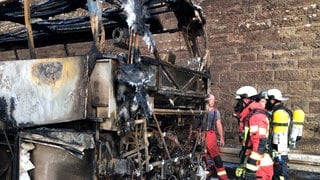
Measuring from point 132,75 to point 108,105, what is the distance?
446mm

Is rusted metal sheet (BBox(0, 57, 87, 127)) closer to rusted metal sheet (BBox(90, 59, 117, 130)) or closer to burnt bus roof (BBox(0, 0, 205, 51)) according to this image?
rusted metal sheet (BBox(90, 59, 117, 130))

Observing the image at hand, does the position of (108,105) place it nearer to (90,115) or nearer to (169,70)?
(90,115)

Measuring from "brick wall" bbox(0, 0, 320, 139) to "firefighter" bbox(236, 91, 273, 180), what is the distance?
7.68 feet

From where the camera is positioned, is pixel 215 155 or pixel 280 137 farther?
pixel 215 155

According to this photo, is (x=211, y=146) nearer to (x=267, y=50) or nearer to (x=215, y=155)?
(x=215, y=155)

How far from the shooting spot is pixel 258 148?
6.16 metres

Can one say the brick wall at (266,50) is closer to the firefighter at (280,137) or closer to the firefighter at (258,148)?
the firefighter at (280,137)

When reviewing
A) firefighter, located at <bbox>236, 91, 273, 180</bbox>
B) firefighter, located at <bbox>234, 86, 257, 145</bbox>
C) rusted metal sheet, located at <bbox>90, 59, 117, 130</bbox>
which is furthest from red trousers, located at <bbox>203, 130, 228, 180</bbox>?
rusted metal sheet, located at <bbox>90, 59, 117, 130</bbox>

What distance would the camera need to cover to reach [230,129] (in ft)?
30.8

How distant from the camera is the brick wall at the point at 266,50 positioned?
844 cm

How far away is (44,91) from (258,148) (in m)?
3.43

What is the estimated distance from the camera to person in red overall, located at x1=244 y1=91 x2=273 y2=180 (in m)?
6.15

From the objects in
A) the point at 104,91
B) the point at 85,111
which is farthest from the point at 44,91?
the point at 104,91

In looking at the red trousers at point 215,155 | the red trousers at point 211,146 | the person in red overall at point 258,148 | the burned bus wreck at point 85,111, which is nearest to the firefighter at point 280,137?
the person in red overall at point 258,148
